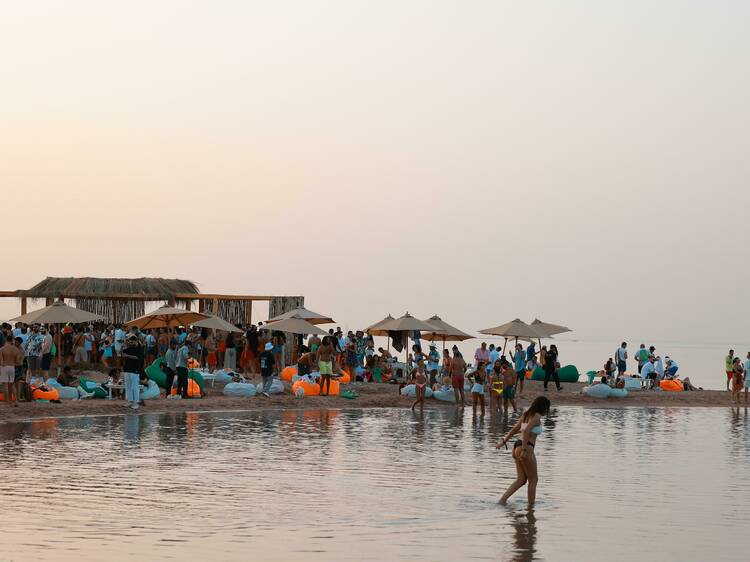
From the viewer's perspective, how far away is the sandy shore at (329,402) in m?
25.2

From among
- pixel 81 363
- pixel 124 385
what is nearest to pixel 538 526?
pixel 124 385

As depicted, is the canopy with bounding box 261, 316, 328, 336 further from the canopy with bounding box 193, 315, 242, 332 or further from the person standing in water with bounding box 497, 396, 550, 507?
the person standing in water with bounding box 497, 396, 550, 507

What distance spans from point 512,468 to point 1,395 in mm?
13970

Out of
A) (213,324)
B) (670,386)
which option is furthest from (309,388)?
(670,386)

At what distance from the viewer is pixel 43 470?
15797 millimetres

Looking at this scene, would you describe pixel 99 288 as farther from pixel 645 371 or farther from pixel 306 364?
pixel 645 371

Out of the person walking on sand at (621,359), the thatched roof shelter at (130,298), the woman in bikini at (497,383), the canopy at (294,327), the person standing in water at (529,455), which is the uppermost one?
the thatched roof shelter at (130,298)

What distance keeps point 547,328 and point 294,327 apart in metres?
10.6

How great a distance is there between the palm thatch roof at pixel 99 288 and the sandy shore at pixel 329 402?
7.79m

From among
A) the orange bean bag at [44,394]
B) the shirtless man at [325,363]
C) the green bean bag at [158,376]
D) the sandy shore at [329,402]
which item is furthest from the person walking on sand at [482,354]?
the orange bean bag at [44,394]

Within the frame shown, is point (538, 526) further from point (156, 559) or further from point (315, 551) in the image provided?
point (156, 559)

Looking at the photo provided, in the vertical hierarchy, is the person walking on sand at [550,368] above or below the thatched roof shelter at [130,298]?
below

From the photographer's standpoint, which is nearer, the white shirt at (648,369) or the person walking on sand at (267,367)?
the person walking on sand at (267,367)

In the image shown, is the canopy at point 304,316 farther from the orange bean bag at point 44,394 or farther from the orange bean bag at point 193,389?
the orange bean bag at point 44,394
